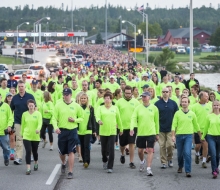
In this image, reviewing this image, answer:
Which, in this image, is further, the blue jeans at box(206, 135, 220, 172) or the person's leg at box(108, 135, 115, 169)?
the person's leg at box(108, 135, 115, 169)

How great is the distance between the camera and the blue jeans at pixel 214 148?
1389 cm

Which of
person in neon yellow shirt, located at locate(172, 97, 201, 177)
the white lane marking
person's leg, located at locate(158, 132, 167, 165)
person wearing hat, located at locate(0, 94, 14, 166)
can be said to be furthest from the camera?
person wearing hat, located at locate(0, 94, 14, 166)

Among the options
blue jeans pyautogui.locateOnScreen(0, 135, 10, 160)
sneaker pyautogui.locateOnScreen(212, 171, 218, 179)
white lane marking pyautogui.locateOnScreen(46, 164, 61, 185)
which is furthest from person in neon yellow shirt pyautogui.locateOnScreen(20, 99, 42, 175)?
sneaker pyautogui.locateOnScreen(212, 171, 218, 179)

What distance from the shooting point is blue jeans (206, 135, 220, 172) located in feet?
45.6

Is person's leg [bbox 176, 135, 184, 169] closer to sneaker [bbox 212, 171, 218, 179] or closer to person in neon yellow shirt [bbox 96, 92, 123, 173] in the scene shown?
sneaker [bbox 212, 171, 218, 179]

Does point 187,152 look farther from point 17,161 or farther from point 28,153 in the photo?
point 17,161

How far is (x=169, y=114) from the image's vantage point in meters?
15.3

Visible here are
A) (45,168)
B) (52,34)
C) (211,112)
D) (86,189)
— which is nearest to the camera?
(86,189)

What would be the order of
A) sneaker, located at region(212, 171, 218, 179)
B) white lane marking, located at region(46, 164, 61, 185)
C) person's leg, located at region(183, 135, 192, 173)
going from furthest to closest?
person's leg, located at region(183, 135, 192, 173)
sneaker, located at region(212, 171, 218, 179)
white lane marking, located at region(46, 164, 61, 185)

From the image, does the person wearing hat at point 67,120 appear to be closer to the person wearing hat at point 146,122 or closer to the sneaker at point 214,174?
the person wearing hat at point 146,122

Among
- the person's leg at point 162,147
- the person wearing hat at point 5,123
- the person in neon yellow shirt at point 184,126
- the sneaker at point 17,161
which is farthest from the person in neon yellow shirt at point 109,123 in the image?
the sneaker at point 17,161

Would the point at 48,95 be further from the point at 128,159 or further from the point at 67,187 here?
the point at 67,187

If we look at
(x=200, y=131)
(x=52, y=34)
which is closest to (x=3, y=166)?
(x=200, y=131)

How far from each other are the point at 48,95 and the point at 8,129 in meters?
2.73
